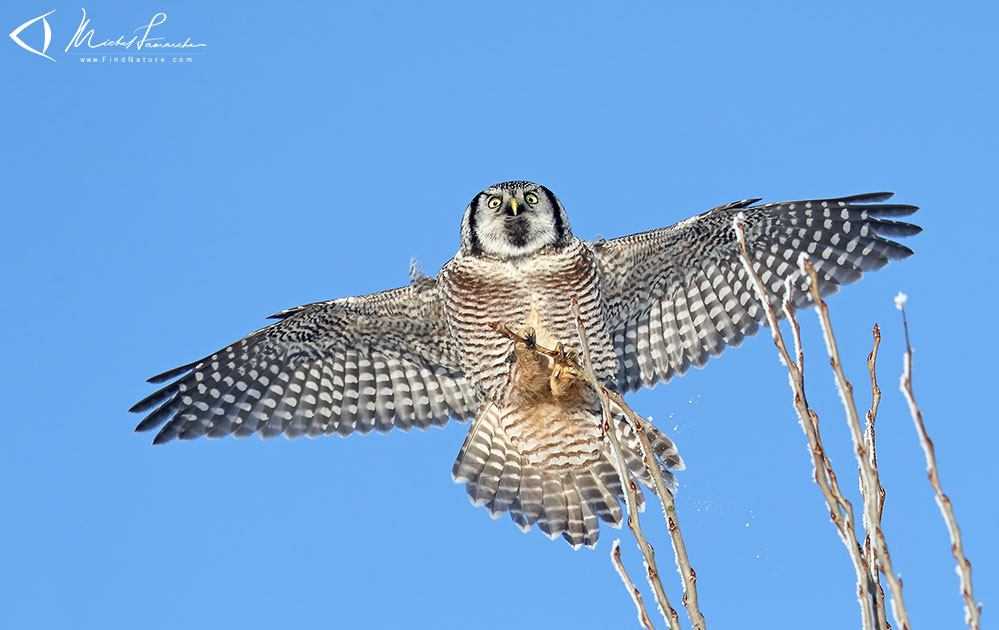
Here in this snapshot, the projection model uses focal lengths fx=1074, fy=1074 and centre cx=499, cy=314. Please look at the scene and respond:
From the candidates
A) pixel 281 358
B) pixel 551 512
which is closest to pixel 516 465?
pixel 551 512

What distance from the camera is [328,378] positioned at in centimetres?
862

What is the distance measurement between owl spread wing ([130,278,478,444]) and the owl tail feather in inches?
27.2

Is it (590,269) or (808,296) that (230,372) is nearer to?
(590,269)

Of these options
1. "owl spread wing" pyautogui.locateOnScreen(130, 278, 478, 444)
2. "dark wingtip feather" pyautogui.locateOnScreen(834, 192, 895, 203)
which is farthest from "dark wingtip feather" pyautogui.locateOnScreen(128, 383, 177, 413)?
"dark wingtip feather" pyautogui.locateOnScreen(834, 192, 895, 203)

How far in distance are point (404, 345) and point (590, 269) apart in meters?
1.76

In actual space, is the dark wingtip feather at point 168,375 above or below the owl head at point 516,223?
below

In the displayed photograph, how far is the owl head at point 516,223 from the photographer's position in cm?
740

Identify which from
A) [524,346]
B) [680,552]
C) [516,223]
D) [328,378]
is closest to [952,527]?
[680,552]

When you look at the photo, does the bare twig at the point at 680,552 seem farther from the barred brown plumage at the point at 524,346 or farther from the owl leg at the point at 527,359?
the barred brown plumage at the point at 524,346

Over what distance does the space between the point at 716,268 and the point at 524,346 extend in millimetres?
1851

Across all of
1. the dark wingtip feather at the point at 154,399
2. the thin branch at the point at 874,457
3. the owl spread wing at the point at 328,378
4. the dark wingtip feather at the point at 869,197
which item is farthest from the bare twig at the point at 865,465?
the dark wingtip feather at the point at 154,399

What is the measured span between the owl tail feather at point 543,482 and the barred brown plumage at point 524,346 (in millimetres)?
10

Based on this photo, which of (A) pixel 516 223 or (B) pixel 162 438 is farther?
(B) pixel 162 438

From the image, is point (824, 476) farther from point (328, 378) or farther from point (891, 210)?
point (328, 378)
